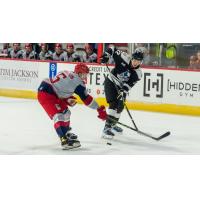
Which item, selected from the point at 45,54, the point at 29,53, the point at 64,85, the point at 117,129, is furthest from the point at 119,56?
the point at 29,53

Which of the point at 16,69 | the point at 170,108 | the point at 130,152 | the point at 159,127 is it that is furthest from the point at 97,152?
the point at 16,69

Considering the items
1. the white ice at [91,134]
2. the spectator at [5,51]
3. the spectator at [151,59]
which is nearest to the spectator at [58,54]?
the spectator at [5,51]

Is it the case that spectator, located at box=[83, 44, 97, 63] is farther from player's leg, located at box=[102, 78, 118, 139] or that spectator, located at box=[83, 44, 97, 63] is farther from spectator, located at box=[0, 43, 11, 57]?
player's leg, located at box=[102, 78, 118, 139]

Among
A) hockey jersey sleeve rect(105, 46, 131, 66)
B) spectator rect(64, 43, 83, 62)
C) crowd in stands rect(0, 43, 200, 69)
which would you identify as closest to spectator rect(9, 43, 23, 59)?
crowd in stands rect(0, 43, 200, 69)

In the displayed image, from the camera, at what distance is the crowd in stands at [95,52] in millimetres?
5402

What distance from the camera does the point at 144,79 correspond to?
19.0 feet

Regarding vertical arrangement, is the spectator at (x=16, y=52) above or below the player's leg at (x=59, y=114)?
above

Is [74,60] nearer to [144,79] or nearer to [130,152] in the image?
[144,79]

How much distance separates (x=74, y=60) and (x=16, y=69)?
0.99 m

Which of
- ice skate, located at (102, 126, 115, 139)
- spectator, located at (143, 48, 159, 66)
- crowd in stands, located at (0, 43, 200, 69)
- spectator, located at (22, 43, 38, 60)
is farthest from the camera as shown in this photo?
spectator, located at (22, 43, 38, 60)

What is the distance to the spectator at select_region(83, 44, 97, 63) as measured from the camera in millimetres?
5773

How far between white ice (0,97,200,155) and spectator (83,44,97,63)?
0.72 meters

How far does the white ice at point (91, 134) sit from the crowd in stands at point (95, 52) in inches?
27.8

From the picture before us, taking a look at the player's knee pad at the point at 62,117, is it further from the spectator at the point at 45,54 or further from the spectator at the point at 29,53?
the spectator at the point at 29,53
